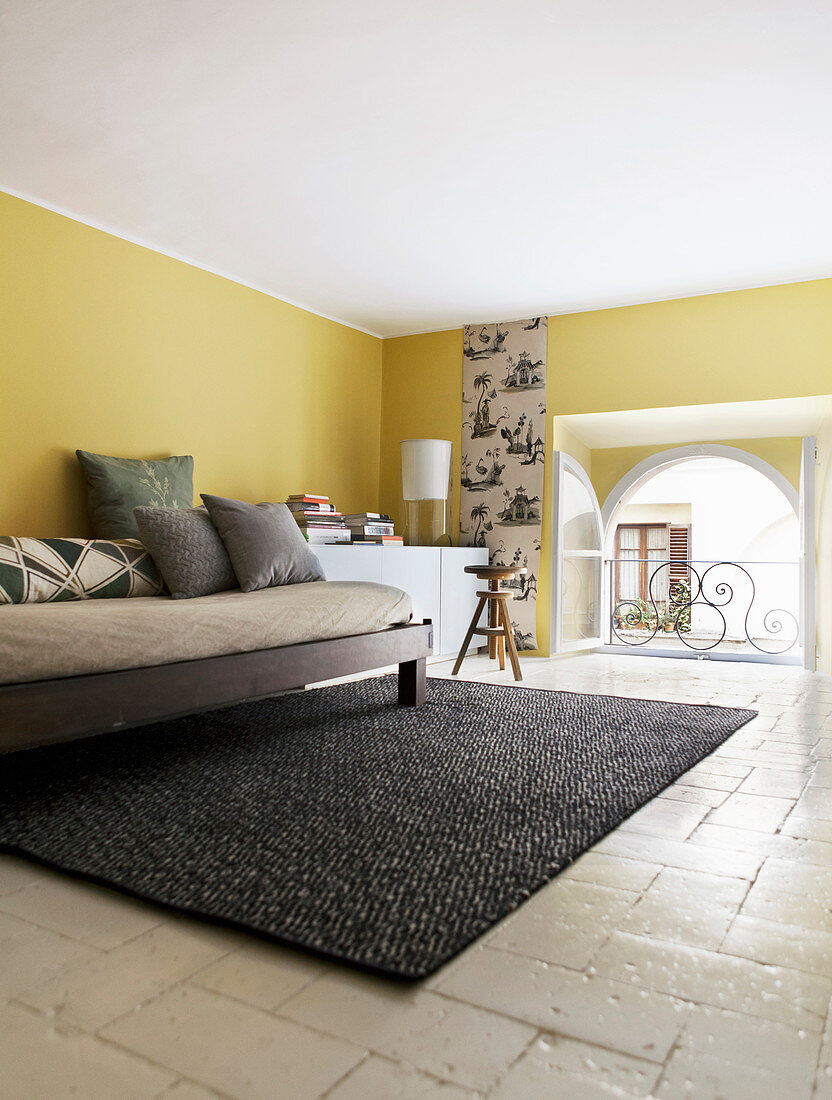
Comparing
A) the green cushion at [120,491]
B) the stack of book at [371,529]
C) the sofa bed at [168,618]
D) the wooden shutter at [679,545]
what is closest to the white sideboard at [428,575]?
the stack of book at [371,529]

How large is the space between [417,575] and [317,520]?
2.30 ft

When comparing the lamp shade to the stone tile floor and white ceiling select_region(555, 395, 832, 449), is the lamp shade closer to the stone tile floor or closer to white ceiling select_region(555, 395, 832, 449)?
white ceiling select_region(555, 395, 832, 449)

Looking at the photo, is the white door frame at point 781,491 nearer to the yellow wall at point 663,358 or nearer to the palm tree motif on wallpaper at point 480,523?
the yellow wall at point 663,358

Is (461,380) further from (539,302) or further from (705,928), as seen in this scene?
(705,928)

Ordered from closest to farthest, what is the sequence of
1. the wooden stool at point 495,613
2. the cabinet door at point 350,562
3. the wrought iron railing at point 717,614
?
the wooden stool at point 495,613
the cabinet door at point 350,562
the wrought iron railing at point 717,614

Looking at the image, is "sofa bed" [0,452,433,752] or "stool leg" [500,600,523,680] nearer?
"sofa bed" [0,452,433,752]

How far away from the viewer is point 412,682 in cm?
359

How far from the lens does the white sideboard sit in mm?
4684

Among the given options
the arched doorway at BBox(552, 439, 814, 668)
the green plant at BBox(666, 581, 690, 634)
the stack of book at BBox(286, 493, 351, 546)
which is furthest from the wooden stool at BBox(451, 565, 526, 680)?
the green plant at BBox(666, 581, 690, 634)

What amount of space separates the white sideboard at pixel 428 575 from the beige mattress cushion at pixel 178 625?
3.45 feet

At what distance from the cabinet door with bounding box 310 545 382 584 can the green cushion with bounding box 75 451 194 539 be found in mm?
902

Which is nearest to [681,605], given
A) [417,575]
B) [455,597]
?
[455,597]

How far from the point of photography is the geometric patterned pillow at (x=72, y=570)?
305 centimetres

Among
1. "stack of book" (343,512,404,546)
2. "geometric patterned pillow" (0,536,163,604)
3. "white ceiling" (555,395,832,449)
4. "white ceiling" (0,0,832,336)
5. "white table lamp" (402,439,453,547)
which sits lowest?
"geometric patterned pillow" (0,536,163,604)
